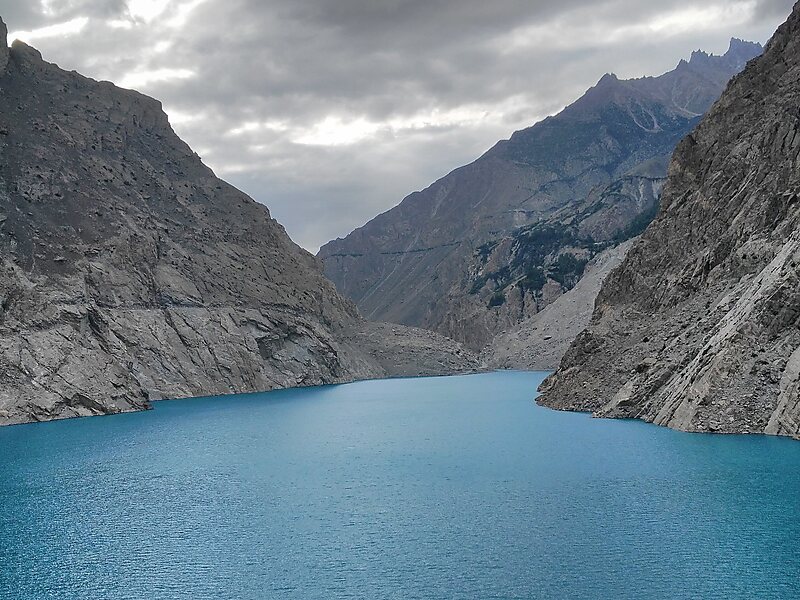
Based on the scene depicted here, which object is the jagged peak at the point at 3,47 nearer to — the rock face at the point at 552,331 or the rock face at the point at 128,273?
the rock face at the point at 128,273

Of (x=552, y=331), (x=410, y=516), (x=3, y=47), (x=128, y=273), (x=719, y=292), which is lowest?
(x=410, y=516)

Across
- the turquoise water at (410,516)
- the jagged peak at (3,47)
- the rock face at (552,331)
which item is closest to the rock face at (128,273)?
the jagged peak at (3,47)

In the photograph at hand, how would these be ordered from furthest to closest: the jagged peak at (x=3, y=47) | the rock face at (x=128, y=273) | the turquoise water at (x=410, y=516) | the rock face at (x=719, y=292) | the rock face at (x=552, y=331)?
the rock face at (x=552, y=331), the jagged peak at (x=3, y=47), the rock face at (x=128, y=273), the rock face at (x=719, y=292), the turquoise water at (x=410, y=516)

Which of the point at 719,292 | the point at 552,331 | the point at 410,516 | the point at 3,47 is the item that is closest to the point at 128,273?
the point at 3,47

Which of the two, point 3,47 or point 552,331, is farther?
point 552,331

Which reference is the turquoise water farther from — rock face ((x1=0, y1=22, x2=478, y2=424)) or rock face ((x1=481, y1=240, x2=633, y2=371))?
rock face ((x1=481, y1=240, x2=633, y2=371))

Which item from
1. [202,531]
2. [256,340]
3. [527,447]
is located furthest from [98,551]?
[256,340]

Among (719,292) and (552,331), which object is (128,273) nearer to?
(719,292)
